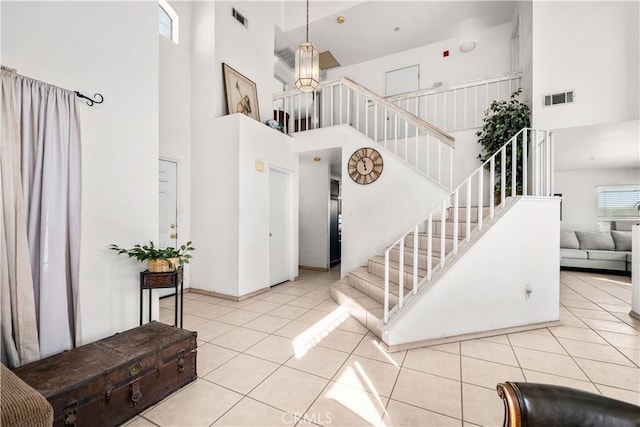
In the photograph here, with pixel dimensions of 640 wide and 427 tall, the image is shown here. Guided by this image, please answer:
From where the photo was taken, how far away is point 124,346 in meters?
1.90

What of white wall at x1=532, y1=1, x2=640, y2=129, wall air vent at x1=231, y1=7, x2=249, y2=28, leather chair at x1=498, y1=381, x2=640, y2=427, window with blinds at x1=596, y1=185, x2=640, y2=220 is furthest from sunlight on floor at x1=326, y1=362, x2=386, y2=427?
window with blinds at x1=596, y1=185, x2=640, y2=220

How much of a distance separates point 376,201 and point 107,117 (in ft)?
12.0

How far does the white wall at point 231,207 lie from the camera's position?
4094 millimetres

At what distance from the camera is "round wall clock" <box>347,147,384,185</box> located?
181 inches

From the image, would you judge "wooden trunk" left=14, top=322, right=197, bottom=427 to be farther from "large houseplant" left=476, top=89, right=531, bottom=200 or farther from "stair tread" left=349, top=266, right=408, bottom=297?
"large houseplant" left=476, top=89, right=531, bottom=200

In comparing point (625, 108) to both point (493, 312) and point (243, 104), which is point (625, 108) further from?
point (243, 104)

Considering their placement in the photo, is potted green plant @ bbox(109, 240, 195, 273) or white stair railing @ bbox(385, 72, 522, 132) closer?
potted green plant @ bbox(109, 240, 195, 273)

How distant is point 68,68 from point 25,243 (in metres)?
1.37

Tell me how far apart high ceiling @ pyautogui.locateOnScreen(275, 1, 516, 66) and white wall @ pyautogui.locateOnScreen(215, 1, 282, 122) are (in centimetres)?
85

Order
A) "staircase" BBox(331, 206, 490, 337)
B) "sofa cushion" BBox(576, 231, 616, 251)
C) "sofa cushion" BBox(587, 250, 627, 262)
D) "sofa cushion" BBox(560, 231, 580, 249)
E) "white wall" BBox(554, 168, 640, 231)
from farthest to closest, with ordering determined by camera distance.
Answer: "white wall" BBox(554, 168, 640, 231)
"sofa cushion" BBox(560, 231, 580, 249)
"sofa cushion" BBox(576, 231, 616, 251)
"sofa cushion" BBox(587, 250, 627, 262)
"staircase" BBox(331, 206, 490, 337)

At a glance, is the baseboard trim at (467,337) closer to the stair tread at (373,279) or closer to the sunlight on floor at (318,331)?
the stair tread at (373,279)

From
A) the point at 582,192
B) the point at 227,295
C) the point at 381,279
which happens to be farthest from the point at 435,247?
the point at 582,192

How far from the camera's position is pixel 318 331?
9.86 ft

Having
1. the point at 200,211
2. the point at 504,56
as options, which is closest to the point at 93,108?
the point at 200,211
